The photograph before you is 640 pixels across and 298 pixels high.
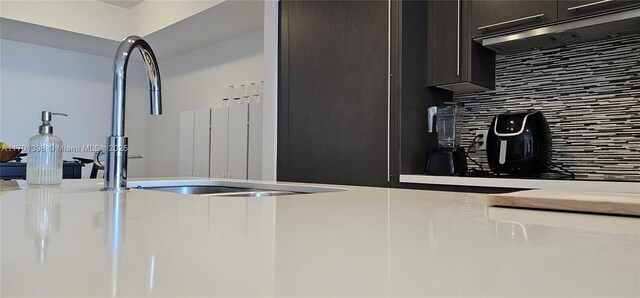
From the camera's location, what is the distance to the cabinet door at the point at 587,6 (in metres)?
1.96

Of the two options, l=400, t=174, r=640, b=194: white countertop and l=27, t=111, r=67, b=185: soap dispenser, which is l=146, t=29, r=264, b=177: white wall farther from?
l=27, t=111, r=67, b=185: soap dispenser

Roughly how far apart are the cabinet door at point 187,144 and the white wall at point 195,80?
0.46 meters

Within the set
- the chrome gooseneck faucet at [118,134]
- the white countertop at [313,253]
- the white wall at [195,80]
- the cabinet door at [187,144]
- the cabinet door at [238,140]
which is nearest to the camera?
the white countertop at [313,253]

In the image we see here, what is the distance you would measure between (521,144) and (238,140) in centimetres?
229

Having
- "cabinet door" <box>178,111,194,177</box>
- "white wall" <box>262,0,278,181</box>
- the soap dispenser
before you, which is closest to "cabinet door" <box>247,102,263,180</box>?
"white wall" <box>262,0,278,181</box>

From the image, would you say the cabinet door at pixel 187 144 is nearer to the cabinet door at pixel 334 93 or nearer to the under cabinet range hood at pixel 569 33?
the cabinet door at pixel 334 93

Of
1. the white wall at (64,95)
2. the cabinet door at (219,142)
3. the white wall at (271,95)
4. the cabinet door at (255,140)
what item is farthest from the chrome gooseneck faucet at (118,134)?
the white wall at (64,95)

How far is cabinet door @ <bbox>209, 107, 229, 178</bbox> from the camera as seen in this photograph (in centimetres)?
401

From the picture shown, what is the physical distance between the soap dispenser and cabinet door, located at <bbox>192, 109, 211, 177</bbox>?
9.63ft

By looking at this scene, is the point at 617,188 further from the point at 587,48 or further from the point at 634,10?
the point at 587,48

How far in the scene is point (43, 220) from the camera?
0.58 metres

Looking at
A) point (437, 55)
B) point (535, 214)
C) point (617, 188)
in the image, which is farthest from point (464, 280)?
point (437, 55)

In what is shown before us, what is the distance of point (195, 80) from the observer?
206 inches

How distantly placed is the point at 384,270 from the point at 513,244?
17 cm
